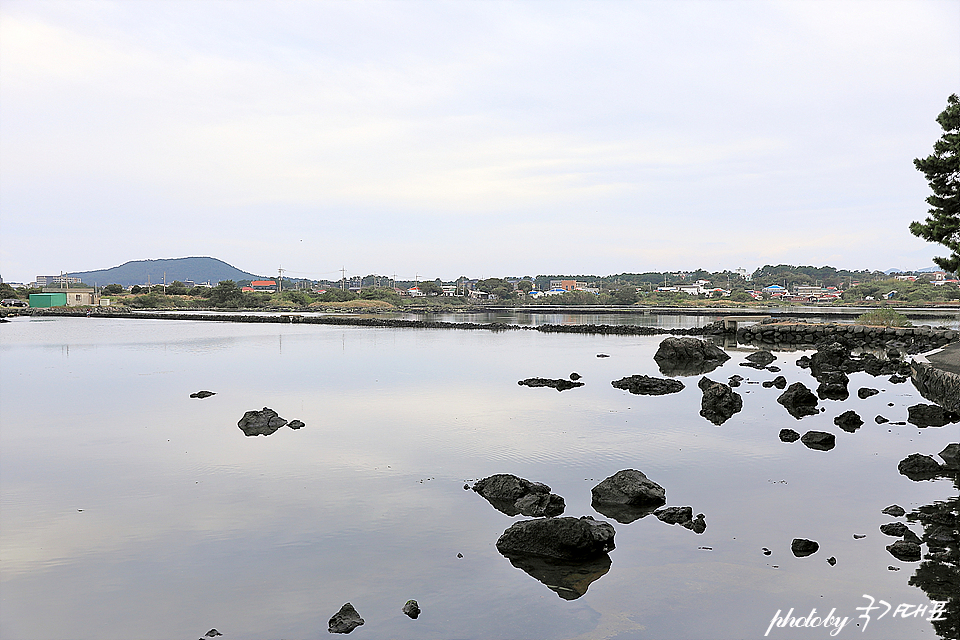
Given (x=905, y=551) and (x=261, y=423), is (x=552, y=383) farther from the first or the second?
(x=905, y=551)

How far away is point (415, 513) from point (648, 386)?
15.6 m

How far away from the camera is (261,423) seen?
18.0 m

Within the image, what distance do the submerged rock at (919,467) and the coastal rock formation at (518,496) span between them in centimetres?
692

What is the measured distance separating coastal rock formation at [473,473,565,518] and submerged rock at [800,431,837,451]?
7.28 meters

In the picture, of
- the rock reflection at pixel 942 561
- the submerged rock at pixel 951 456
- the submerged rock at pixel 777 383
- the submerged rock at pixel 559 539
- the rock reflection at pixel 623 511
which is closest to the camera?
the rock reflection at pixel 942 561

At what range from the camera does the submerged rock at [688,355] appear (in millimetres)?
33781

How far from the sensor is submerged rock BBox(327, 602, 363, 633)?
7.06 meters

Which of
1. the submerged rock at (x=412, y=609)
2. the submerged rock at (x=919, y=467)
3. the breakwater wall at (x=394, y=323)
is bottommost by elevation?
the breakwater wall at (x=394, y=323)

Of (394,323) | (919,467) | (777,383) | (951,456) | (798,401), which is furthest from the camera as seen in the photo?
(394,323)

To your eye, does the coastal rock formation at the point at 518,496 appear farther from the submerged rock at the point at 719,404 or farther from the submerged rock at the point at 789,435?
the submerged rock at the point at 719,404

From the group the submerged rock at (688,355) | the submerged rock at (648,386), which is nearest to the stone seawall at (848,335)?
the submerged rock at (688,355)

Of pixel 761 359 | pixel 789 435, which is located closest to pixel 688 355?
pixel 761 359

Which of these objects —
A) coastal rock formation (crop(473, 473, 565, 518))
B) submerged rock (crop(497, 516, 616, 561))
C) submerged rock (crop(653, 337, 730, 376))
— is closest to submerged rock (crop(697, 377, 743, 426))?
coastal rock formation (crop(473, 473, 565, 518))

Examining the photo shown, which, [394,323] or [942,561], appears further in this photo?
[394,323]
